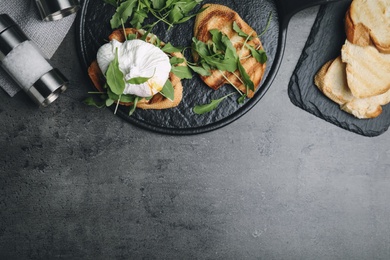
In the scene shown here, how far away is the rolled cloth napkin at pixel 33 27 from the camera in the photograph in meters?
1.14

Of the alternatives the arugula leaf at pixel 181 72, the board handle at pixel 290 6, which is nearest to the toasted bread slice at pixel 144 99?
the arugula leaf at pixel 181 72

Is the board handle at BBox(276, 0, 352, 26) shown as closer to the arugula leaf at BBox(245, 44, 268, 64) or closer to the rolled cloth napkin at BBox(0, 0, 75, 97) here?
the arugula leaf at BBox(245, 44, 268, 64)

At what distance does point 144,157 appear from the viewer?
1.22 metres

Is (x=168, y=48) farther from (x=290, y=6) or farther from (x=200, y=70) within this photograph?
(x=290, y=6)

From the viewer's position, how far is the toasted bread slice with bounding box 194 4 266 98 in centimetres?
114

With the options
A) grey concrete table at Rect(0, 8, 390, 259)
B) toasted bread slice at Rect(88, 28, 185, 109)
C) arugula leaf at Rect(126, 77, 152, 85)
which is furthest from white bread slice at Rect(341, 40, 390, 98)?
arugula leaf at Rect(126, 77, 152, 85)

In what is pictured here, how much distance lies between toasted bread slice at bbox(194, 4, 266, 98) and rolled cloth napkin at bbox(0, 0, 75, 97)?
377mm

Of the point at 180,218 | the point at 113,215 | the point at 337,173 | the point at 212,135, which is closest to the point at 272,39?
the point at 212,135

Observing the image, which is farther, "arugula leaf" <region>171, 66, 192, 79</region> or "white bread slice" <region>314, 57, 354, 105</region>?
"white bread slice" <region>314, 57, 354, 105</region>

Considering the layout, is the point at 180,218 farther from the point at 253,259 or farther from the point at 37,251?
the point at 37,251

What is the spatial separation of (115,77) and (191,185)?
429mm

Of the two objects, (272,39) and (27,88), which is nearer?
(27,88)

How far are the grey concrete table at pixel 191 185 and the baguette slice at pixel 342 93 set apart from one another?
88mm

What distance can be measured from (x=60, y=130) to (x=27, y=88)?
161 mm
